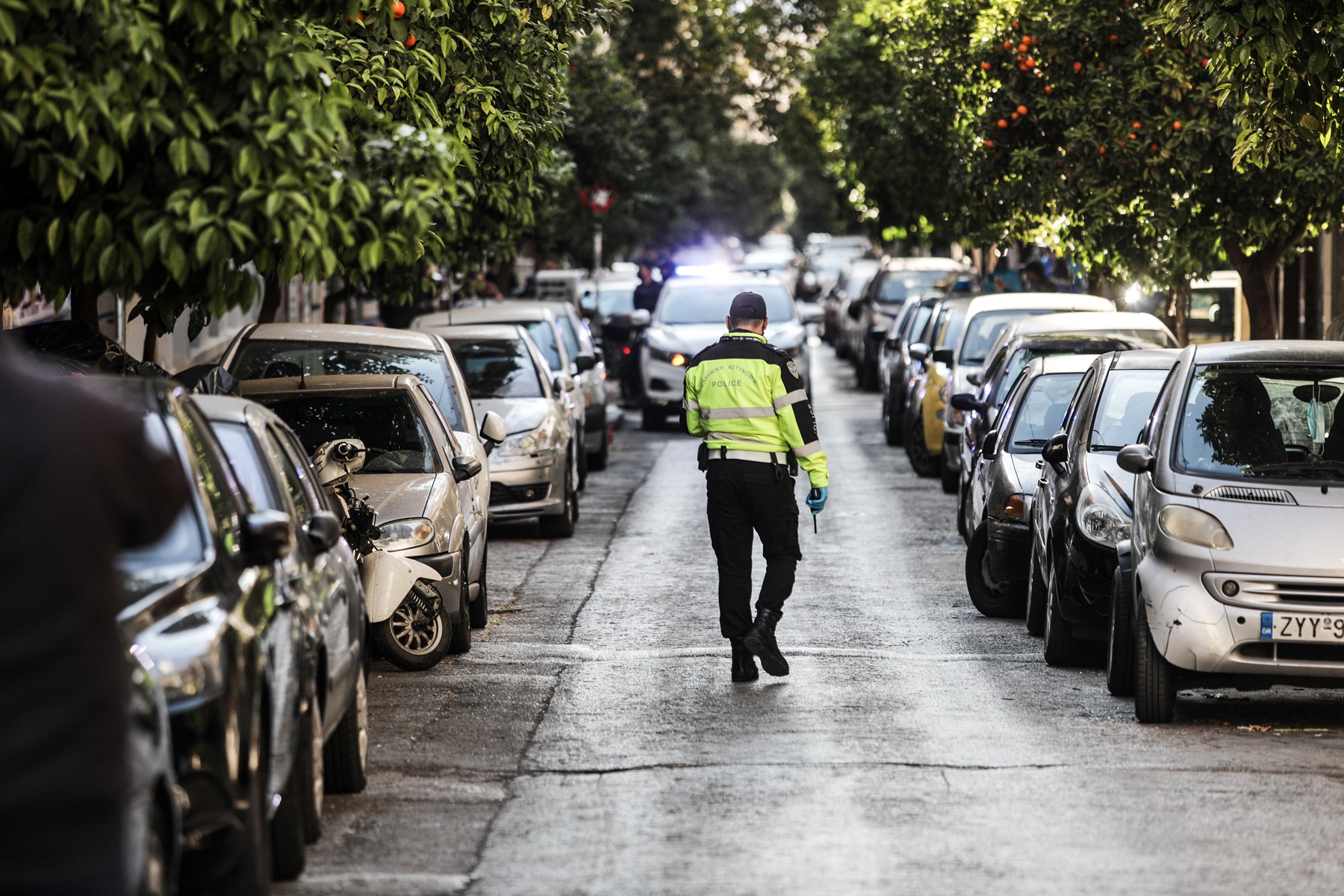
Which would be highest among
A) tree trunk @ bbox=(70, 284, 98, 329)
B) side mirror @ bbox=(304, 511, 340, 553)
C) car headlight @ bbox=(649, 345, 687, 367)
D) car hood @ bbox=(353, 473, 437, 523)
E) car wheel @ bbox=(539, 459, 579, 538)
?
tree trunk @ bbox=(70, 284, 98, 329)

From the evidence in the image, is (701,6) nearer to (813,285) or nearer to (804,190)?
(813,285)

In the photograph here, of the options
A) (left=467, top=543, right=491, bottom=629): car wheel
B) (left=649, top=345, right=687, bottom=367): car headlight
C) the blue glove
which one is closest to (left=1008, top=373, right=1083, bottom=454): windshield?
the blue glove

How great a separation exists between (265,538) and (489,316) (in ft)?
43.8

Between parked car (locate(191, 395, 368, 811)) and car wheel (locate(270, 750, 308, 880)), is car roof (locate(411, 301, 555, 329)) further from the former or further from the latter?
car wheel (locate(270, 750, 308, 880))

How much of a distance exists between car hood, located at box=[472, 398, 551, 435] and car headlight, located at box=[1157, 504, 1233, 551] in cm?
736

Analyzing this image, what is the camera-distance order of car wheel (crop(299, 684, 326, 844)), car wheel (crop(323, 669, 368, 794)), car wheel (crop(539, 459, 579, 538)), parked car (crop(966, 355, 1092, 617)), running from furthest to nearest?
car wheel (crop(539, 459, 579, 538)) < parked car (crop(966, 355, 1092, 617)) < car wheel (crop(323, 669, 368, 794)) < car wheel (crop(299, 684, 326, 844))

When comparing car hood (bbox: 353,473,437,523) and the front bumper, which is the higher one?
car hood (bbox: 353,473,437,523)

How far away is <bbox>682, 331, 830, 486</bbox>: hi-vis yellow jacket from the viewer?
9242 millimetres

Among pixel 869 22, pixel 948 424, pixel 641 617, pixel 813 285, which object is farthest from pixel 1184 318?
pixel 813 285

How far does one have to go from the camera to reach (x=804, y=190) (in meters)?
103

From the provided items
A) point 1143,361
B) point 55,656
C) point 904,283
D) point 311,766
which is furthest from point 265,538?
point 904,283

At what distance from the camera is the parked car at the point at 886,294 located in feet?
100

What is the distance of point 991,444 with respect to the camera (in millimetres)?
12125

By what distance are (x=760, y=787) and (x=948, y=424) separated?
35.1 ft
